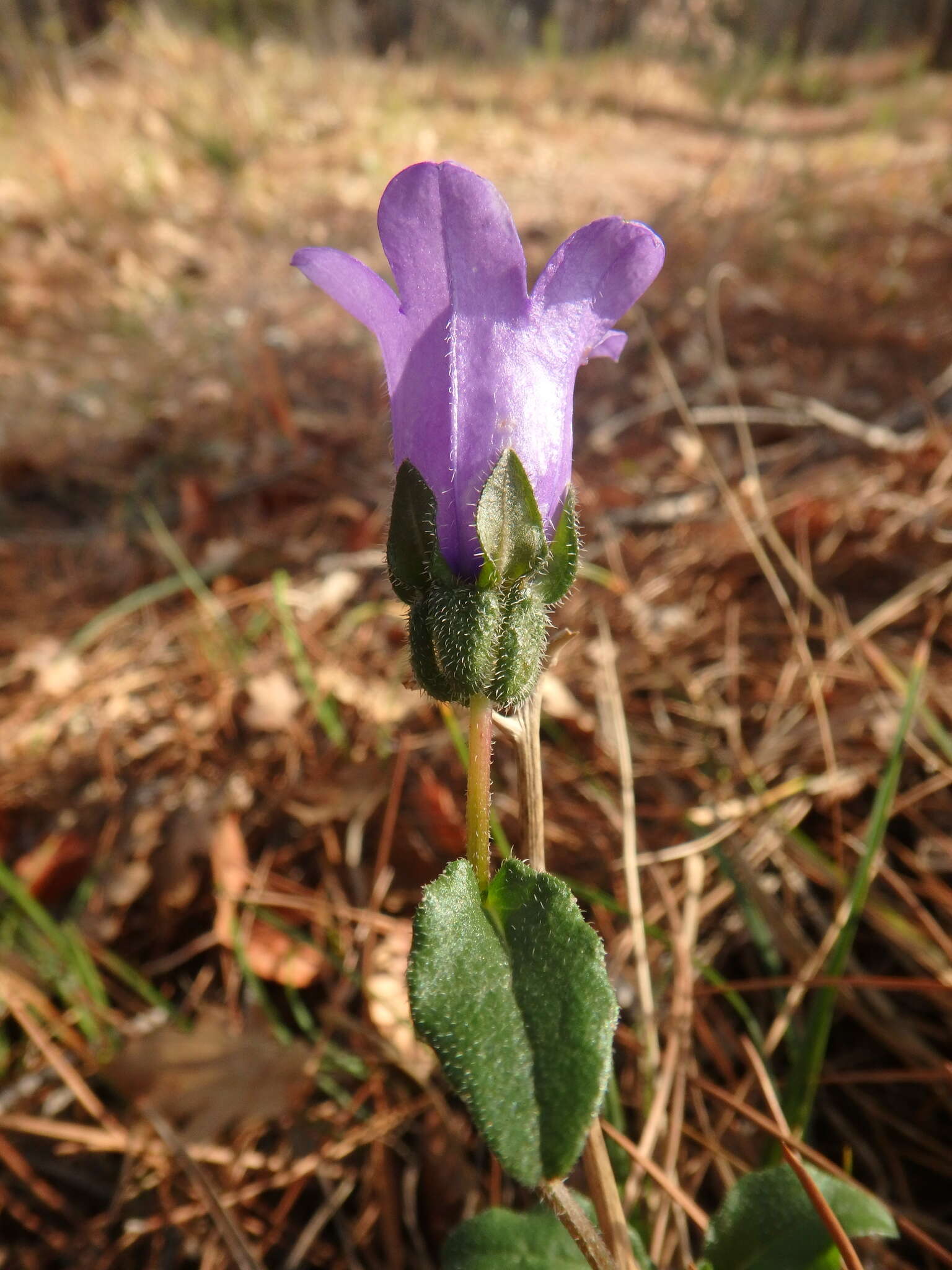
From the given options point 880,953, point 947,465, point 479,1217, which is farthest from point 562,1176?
point 947,465

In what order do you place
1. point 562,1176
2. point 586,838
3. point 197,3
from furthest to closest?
point 197,3
point 586,838
point 562,1176

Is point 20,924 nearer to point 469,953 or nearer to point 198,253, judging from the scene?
point 469,953

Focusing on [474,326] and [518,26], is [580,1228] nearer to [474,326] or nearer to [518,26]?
[474,326]

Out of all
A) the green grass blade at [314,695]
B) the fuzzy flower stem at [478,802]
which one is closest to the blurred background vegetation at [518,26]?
the green grass blade at [314,695]

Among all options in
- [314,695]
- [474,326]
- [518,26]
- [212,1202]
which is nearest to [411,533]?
[474,326]

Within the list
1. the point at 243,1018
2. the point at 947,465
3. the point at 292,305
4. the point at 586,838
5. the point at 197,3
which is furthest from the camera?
the point at 197,3

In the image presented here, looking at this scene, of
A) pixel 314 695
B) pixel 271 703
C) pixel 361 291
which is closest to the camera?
pixel 361 291
